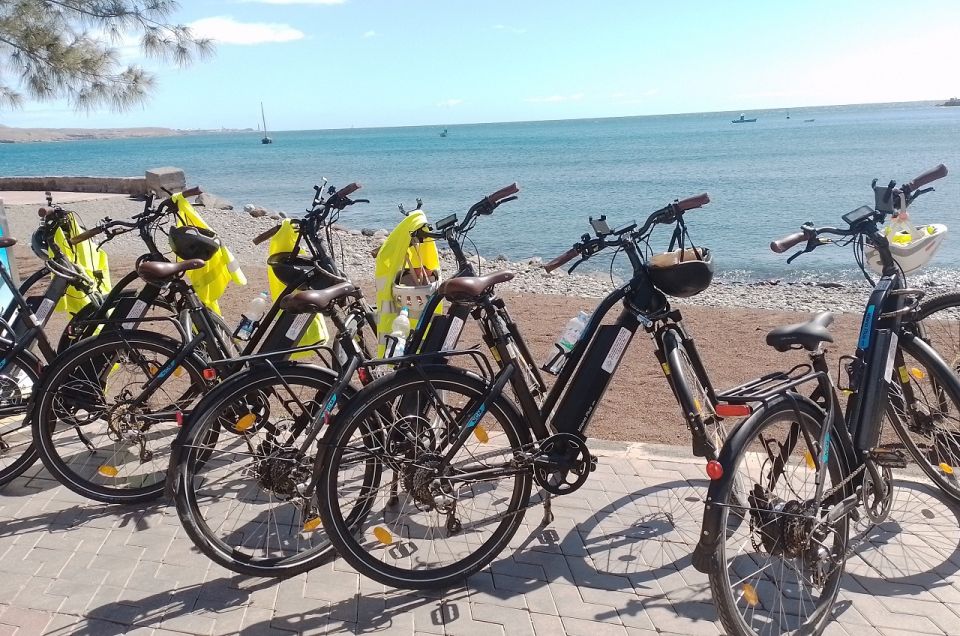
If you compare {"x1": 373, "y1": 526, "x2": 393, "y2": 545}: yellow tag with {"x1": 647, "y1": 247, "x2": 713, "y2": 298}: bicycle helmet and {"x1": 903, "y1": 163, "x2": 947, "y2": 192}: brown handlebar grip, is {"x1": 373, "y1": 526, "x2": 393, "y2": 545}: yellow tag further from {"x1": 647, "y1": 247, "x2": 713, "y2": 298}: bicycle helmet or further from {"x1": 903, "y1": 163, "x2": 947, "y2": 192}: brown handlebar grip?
{"x1": 903, "y1": 163, "x2": 947, "y2": 192}: brown handlebar grip

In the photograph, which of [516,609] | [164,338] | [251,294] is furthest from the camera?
[251,294]

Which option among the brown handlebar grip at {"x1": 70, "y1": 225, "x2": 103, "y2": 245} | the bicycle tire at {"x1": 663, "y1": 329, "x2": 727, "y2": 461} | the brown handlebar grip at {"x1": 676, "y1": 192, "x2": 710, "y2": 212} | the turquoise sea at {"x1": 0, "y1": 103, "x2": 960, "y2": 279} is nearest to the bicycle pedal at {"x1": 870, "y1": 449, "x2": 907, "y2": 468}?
the bicycle tire at {"x1": 663, "y1": 329, "x2": 727, "y2": 461}

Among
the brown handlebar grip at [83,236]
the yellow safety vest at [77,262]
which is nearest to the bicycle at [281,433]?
the brown handlebar grip at [83,236]

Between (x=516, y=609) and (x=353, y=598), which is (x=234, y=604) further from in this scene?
(x=516, y=609)

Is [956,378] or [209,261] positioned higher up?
[209,261]

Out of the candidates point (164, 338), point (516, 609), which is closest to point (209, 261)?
point (164, 338)

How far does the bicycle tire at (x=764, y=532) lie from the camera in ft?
8.05

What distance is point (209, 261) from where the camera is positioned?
4.20m

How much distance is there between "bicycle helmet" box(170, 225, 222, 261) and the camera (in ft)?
12.5

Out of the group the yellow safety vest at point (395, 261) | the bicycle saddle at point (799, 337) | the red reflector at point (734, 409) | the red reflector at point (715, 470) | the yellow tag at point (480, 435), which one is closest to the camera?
the red reflector at point (715, 470)

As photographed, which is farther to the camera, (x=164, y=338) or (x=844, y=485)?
(x=164, y=338)

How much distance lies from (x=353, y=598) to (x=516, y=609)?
0.67m

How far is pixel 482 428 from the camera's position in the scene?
3186 millimetres

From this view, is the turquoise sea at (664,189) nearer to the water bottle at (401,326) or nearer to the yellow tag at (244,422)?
the water bottle at (401,326)
